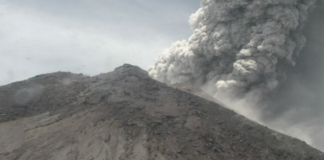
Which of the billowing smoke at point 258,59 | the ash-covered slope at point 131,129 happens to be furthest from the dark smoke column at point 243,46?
the ash-covered slope at point 131,129

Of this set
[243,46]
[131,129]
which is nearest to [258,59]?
[243,46]

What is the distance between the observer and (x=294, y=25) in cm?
2711

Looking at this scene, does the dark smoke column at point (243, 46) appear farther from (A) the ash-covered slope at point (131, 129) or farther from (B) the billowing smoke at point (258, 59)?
(A) the ash-covered slope at point (131, 129)

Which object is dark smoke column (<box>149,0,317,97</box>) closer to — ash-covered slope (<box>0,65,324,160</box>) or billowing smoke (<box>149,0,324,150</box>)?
billowing smoke (<box>149,0,324,150</box>)

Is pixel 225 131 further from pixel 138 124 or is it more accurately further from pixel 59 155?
pixel 59 155

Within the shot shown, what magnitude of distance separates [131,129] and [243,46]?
1656 cm

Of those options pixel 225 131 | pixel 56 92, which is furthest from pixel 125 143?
pixel 56 92

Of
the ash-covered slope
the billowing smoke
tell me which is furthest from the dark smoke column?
the ash-covered slope

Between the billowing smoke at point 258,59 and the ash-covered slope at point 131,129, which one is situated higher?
the billowing smoke at point 258,59

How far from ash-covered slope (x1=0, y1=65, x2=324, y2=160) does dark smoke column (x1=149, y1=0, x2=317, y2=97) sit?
10.2 m

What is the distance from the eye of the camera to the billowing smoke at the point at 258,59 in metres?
26.3

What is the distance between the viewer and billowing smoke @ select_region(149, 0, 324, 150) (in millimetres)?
26328

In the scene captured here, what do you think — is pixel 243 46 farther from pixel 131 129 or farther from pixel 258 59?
pixel 131 129

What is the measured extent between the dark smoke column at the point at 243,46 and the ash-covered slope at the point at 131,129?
10249mm
